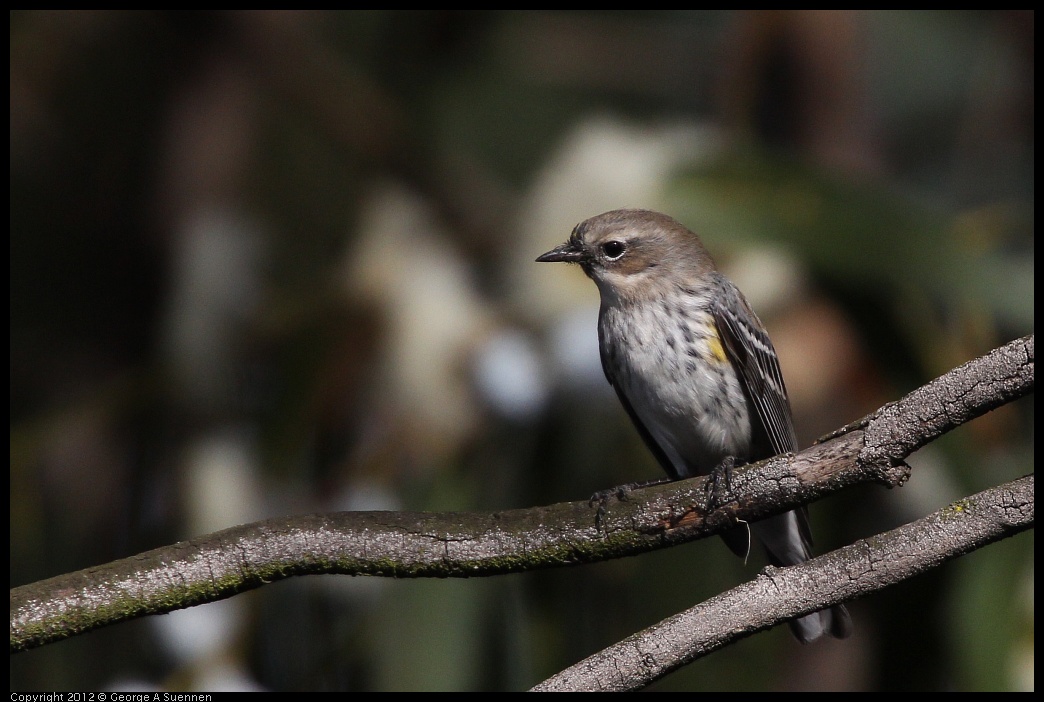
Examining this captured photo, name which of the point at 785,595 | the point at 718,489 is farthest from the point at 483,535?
the point at 785,595

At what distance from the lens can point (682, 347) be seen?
330cm

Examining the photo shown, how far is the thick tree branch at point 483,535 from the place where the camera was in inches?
72.6

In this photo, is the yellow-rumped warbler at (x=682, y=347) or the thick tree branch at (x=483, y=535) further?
the yellow-rumped warbler at (x=682, y=347)

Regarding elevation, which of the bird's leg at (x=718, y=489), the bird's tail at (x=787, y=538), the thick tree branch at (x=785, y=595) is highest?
the bird's tail at (x=787, y=538)

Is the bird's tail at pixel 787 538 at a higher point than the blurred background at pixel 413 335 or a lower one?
lower

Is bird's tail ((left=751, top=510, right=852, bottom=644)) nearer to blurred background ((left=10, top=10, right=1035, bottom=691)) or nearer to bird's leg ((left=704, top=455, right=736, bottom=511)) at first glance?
blurred background ((left=10, top=10, right=1035, bottom=691))

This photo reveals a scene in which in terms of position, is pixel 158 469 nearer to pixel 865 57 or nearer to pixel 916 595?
pixel 916 595

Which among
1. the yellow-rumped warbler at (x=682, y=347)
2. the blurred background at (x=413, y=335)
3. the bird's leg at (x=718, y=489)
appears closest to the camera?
the bird's leg at (x=718, y=489)

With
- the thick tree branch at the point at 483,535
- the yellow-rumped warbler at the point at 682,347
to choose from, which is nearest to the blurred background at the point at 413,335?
the yellow-rumped warbler at the point at 682,347

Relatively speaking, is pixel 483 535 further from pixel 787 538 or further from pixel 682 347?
pixel 787 538

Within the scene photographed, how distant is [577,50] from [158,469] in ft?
13.9

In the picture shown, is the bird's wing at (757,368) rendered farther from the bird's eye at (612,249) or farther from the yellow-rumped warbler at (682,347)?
the bird's eye at (612,249)

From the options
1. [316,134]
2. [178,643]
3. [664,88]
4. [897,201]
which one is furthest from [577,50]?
[178,643]

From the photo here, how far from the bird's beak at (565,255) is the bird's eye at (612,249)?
8cm
